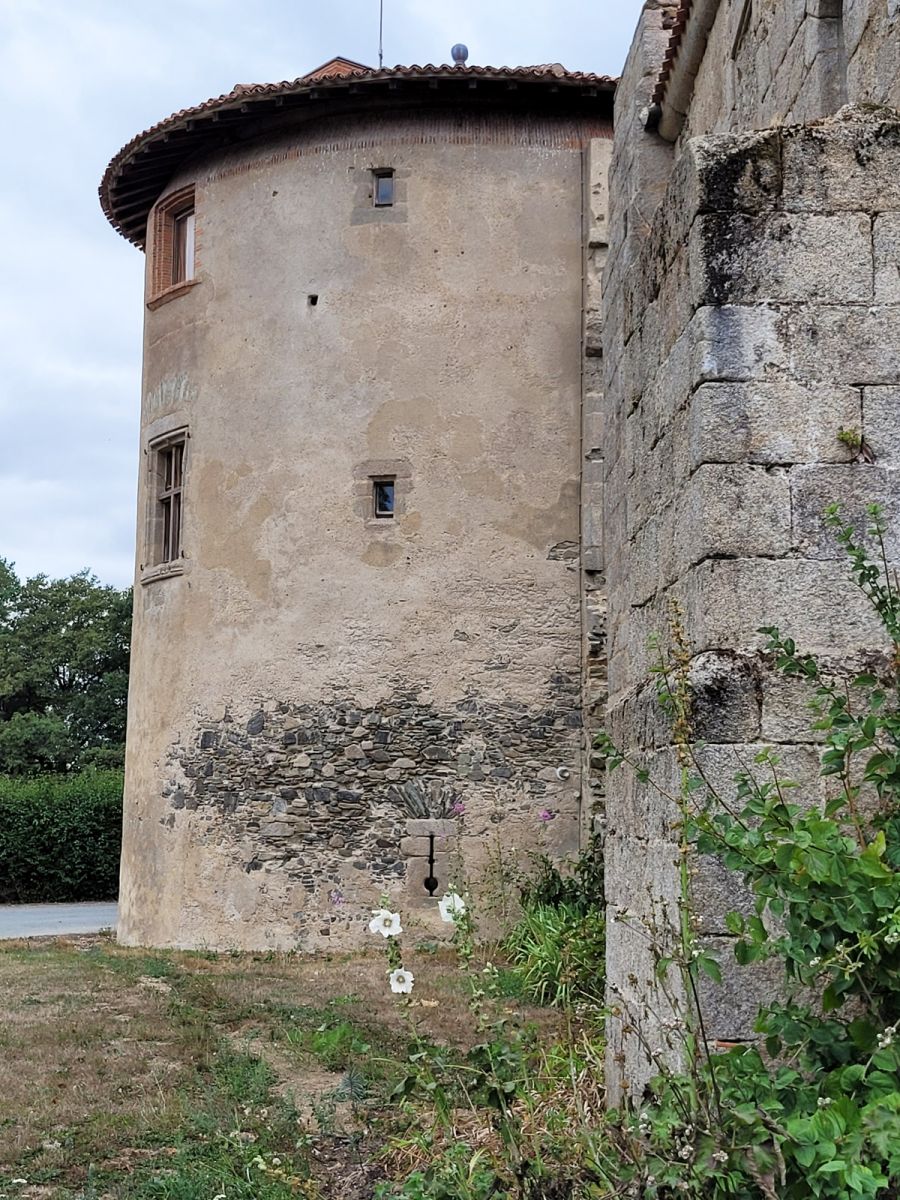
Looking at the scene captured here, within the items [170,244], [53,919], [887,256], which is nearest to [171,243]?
[170,244]

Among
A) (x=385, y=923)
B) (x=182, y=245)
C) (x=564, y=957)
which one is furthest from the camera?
(x=182, y=245)

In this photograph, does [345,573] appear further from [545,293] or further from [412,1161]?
[412,1161]

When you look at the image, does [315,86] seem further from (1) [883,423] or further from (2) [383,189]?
(1) [883,423]

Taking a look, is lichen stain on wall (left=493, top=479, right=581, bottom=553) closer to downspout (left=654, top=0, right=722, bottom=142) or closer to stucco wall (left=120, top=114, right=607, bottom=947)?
stucco wall (left=120, top=114, right=607, bottom=947)

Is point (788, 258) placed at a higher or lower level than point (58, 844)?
higher

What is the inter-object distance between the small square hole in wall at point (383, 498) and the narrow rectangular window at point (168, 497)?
236 centimetres

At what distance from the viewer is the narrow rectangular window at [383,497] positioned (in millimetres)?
12586

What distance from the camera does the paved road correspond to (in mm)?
16016

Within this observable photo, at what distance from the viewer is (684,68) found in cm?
730

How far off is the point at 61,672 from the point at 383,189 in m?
27.1

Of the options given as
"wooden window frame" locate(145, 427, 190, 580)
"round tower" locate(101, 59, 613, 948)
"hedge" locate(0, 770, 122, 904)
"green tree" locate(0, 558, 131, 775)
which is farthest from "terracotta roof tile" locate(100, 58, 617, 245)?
"green tree" locate(0, 558, 131, 775)

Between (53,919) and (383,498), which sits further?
(53,919)

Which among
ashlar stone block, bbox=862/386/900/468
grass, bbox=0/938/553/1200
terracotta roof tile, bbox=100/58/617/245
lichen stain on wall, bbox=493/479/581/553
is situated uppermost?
terracotta roof tile, bbox=100/58/617/245

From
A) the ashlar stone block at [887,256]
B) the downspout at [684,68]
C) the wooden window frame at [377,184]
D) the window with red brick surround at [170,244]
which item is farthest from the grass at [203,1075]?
the window with red brick surround at [170,244]
